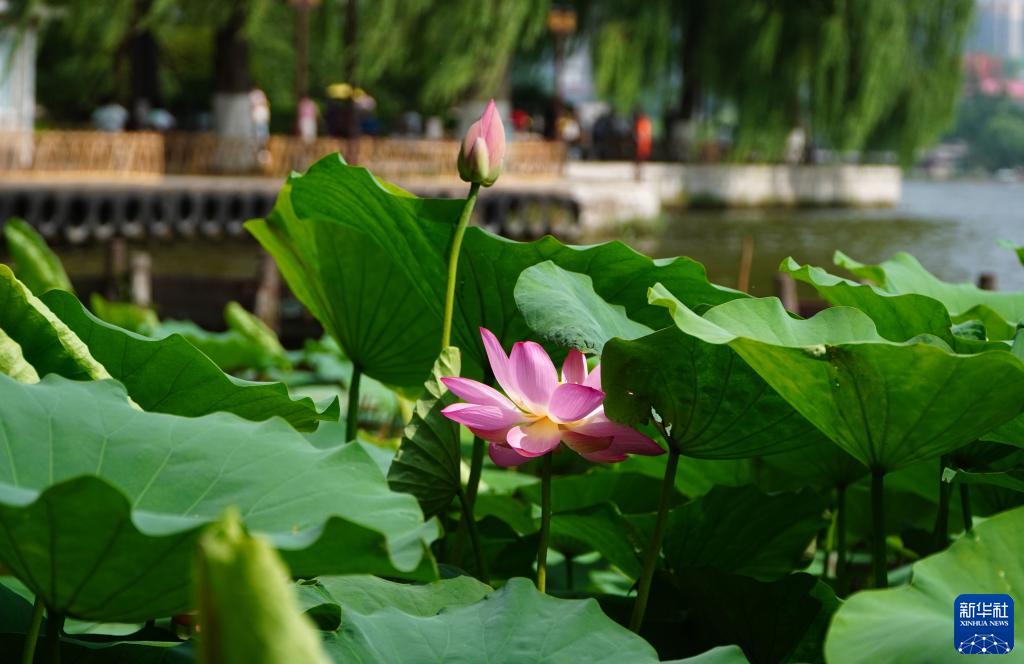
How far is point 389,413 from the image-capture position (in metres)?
2.98

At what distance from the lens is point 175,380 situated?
38.6 inches

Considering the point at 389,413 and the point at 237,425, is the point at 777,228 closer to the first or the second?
the point at 389,413

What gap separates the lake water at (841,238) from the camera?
50.6 feet

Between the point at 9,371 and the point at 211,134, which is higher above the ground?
the point at 9,371

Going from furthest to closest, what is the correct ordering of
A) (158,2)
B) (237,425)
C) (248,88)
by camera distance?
(248,88), (158,2), (237,425)

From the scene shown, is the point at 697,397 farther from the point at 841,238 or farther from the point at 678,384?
the point at 841,238

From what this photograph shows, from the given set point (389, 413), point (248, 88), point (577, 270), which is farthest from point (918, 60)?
point (577, 270)

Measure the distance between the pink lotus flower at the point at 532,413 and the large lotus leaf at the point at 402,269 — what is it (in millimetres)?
200

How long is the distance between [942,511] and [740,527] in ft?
0.50

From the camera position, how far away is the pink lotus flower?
843 millimetres

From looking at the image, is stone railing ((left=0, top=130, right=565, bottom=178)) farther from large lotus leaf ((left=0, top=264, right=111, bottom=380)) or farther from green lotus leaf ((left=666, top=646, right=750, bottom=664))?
green lotus leaf ((left=666, top=646, right=750, bottom=664))

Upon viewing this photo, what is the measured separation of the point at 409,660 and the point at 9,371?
1.06ft

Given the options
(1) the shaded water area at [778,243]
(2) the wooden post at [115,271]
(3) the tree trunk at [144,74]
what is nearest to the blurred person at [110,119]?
(3) the tree trunk at [144,74]

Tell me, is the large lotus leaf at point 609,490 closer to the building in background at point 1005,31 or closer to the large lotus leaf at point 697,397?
the large lotus leaf at point 697,397
